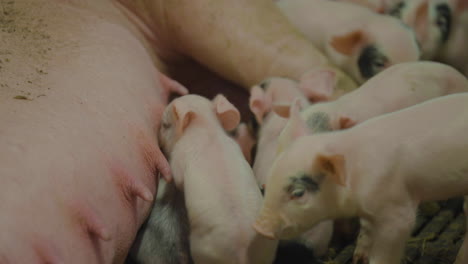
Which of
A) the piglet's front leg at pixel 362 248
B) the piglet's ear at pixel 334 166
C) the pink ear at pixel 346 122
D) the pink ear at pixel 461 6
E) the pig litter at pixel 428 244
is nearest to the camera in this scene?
the piglet's ear at pixel 334 166

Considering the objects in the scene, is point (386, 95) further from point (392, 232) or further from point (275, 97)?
point (392, 232)

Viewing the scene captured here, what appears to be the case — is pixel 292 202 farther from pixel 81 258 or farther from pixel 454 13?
A: pixel 454 13

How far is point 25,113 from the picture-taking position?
5.65 feet

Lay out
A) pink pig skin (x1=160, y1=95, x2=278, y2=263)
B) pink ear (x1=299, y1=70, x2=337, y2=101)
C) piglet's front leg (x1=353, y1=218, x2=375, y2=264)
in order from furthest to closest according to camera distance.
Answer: pink ear (x1=299, y1=70, x2=337, y2=101)
piglet's front leg (x1=353, y1=218, x2=375, y2=264)
pink pig skin (x1=160, y1=95, x2=278, y2=263)

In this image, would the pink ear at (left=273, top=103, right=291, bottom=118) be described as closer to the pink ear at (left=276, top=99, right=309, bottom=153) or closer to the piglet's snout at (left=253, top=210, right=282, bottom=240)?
the pink ear at (left=276, top=99, right=309, bottom=153)

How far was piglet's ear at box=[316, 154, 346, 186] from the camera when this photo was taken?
153 centimetres

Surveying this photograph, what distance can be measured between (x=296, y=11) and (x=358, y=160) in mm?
1375

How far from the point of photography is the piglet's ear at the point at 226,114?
2.09 m

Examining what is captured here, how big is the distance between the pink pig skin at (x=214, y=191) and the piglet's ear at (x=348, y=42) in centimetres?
64

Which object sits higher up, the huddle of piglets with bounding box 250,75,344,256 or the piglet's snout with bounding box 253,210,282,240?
the piglet's snout with bounding box 253,210,282,240

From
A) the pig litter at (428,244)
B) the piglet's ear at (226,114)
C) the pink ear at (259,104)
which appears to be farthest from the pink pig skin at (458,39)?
the piglet's ear at (226,114)

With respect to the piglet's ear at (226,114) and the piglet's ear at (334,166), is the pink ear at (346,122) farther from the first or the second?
the piglet's ear at (334,166)

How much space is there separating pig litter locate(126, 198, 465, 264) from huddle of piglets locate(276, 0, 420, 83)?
0.50 meters

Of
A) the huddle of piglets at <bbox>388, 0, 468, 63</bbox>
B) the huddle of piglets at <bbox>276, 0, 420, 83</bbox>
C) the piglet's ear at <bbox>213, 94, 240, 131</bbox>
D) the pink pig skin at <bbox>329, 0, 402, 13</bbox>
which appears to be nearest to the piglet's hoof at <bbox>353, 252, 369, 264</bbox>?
the piglet's ear at <bbox>213, 94, 240, 131</bbox>
